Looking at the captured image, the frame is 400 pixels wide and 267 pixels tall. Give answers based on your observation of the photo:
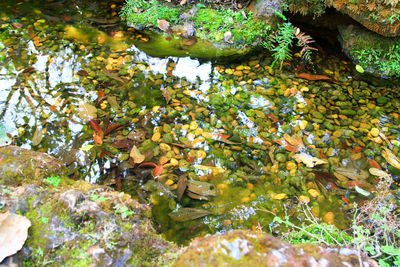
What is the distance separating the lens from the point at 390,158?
10.1 feet

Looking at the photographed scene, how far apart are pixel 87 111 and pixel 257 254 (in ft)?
9.35

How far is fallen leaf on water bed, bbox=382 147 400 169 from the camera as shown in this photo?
120 inches

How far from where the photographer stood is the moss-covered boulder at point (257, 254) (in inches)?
50.4

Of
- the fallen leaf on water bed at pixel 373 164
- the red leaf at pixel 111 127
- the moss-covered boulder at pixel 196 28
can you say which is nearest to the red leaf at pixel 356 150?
the fallen leaf on water bed at pixel 373 164

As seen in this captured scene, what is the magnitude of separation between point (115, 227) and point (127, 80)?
268cm

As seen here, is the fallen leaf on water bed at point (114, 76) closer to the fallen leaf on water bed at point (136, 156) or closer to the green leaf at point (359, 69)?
the fallen leaf on water bed at point (136, 156)

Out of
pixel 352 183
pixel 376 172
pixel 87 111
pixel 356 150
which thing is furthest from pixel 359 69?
pixel 87 111

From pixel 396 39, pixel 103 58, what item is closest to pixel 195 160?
pixel 103 58

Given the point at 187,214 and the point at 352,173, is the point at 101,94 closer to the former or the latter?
the point at 187,214

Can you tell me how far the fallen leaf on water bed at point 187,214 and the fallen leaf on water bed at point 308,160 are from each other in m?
1.25

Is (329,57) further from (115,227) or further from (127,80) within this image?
(115,227)

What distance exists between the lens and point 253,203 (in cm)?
272

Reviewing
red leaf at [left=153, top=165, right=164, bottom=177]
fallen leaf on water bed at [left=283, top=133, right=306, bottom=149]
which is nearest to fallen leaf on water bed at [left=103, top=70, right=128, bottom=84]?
red leaf at [left=153, top=165, right=164, bottom=177]

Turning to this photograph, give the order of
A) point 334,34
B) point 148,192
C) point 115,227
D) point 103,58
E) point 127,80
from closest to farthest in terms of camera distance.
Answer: point 115,227
point 148,192
point 127,80
point 103,58
point 334,34
